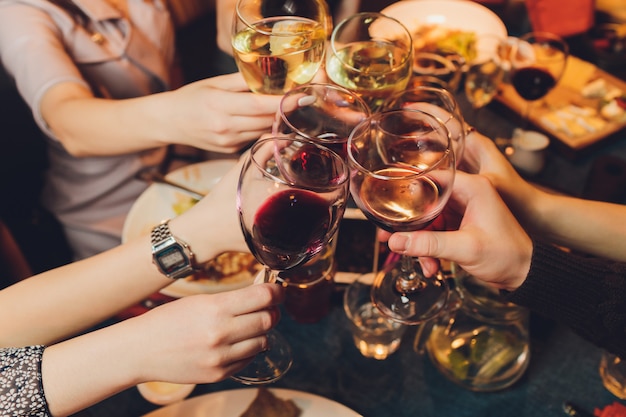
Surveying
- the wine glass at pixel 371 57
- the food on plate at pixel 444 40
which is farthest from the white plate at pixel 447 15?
the wine glass at pixel 371 57

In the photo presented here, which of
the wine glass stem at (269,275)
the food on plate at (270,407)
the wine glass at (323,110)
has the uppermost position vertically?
the wine glass at (323,110)

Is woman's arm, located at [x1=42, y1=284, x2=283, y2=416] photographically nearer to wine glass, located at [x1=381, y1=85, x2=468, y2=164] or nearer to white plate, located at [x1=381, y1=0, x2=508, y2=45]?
wine glass, located at [x1=381, y1=85, x2=468, y2=164]

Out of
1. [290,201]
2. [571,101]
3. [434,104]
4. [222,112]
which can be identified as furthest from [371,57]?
[571,101]

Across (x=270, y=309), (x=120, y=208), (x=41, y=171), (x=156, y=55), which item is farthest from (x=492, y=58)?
(x=41, y=171)

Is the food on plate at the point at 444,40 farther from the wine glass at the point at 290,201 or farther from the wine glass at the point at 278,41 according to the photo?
the wine glass at the point at 290,201

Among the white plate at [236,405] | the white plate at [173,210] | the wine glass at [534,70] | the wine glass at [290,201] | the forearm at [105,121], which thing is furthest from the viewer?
the wine glass at [534,70]

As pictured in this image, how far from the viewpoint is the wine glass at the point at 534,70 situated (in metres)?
1.55

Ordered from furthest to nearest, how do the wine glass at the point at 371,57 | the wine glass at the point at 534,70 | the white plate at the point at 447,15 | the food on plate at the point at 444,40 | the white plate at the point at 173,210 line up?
1. the white plate at the point at 447,15
2. the food on plate at the point at 444,40
3. the wine glass at the point at 534,70
4. the white plate at the point at 173,210
5. the wine glass at the point at 371,57

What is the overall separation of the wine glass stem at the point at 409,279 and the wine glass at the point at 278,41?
18.0 inches

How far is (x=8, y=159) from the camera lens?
1.75 metres

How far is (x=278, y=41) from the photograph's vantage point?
1026mm

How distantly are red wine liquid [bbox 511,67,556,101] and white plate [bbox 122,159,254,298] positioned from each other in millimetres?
915

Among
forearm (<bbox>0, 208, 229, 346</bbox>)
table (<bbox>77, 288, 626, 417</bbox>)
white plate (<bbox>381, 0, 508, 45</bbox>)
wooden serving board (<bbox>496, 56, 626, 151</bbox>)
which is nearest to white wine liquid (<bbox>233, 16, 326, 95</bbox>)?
forearm (<bbox>0, 208, 229, 346</bbox>)

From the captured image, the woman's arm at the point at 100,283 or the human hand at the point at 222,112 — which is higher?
the human hand at the point at 222,112
